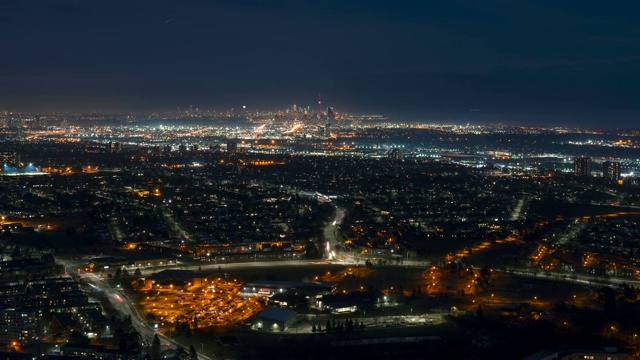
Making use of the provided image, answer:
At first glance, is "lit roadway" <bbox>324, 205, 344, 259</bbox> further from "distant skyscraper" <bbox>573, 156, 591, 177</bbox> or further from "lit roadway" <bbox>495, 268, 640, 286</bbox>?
"distant skyscraper" <bbox>573, 156, 591, 177</bbox>

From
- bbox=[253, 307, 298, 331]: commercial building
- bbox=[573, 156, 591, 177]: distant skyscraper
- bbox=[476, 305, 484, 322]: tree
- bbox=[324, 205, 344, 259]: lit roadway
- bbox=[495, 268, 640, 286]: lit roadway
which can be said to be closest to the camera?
bbox=[253, 307, 298, 331]: commercial building

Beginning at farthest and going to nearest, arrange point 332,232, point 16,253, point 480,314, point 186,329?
point 332,232 < point 16,253 < point 480,314 < point 186,329

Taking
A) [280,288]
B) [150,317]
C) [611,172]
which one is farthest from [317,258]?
[611,172]

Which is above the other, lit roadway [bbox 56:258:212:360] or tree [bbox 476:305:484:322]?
tree [bbox 476:305:484:322]

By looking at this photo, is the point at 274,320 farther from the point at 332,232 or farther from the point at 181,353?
the point at 332,232

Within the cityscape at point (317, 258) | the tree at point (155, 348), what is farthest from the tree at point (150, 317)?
the tree at point (155, 348)

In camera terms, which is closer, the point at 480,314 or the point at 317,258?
the point at 480,314

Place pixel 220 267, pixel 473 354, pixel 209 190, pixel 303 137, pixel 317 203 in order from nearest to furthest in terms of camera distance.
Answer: pixel 473 354 → pixel 220 267 → pixel 317 203 → pixel 209 190 → pixel 303 137

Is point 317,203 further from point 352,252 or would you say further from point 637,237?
point 637,237

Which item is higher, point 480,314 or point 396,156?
point 480,314

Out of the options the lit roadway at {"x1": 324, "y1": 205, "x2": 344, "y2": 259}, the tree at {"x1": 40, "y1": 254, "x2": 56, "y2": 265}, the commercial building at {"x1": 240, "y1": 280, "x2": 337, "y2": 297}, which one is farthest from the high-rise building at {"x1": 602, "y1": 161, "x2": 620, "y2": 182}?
the tree at {"x1": 40, "y1": 254, "x2": 56, "y2": 265}

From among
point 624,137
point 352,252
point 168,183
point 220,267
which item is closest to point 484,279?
point 352,252
